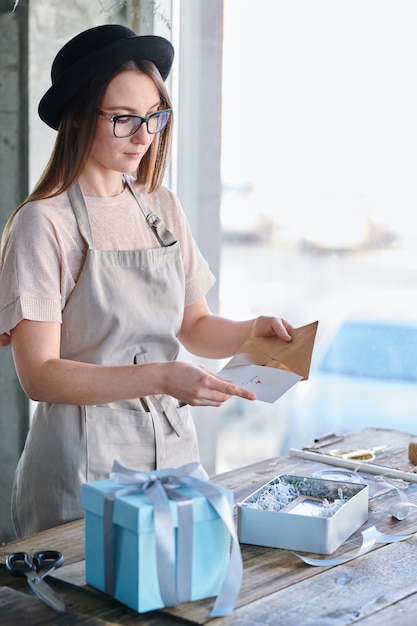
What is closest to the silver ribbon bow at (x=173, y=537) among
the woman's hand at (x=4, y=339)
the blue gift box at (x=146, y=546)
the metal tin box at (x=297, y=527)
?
the blue gift box at (x=146, y=546)

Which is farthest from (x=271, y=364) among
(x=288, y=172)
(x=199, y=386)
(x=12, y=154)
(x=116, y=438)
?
(x=288, y=172)

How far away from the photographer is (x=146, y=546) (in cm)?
153

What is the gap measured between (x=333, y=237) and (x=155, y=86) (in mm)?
1725

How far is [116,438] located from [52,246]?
0.49m

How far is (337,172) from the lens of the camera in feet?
12.4

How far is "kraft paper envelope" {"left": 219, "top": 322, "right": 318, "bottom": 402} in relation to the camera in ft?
6.75

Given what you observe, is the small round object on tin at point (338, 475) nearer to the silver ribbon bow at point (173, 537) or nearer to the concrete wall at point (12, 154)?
the silver ribbon bow at point (173, 537)

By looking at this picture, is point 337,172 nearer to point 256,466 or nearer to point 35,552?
point 256,466

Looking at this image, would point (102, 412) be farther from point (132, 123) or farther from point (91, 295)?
point (132, 123)

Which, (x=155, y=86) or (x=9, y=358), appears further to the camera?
(x=9, y=358)

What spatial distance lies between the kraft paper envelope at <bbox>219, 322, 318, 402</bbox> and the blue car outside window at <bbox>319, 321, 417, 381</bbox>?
1511 mm

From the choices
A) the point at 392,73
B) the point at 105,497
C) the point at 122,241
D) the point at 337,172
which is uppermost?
the point at 392,73

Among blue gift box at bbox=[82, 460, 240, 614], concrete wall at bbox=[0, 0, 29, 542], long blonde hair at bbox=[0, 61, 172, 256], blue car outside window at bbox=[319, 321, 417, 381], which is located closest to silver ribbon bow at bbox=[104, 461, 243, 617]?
blue gift box at bbox=[82, 460, 240, 614]

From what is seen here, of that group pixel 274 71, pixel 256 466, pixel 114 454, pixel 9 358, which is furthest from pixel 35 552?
pixel 274 71
